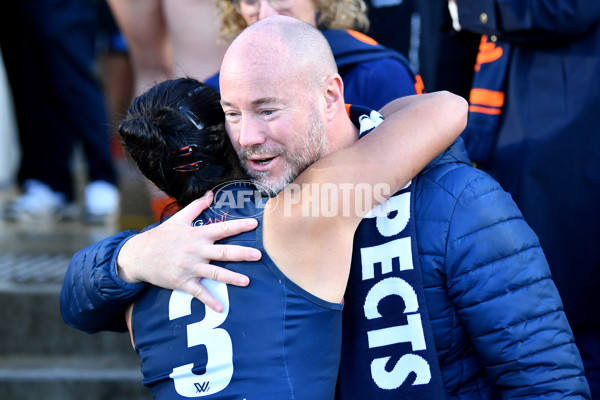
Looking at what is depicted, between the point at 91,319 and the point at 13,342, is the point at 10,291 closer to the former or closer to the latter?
the point at 13,342

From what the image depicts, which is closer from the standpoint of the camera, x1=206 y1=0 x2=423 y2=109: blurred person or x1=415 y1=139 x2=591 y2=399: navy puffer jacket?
x1=415 y1=139 x2=591 y2=399: navy puffer jacket

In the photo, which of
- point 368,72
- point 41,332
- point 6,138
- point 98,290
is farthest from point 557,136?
point 6,138

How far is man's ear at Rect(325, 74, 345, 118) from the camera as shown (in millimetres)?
2028

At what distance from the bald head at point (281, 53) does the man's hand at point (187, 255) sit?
38 centimetres

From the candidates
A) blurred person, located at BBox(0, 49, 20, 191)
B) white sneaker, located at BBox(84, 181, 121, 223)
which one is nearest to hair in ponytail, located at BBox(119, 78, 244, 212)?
white sneaker, located at BBox(84, 181, 121, 223)

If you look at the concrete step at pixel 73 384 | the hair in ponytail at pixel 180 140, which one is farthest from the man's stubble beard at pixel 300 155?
the concrete step at pixel 73 384

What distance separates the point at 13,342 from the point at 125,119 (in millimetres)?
1669

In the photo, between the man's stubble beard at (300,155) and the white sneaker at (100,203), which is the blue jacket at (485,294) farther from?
the white sneaker at (100,203)

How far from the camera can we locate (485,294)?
181 cm

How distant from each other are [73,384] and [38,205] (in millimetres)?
1611

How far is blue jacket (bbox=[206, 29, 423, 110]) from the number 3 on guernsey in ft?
3.25

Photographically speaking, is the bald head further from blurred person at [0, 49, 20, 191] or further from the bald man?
blurred person at [0, 49, 20, 191]

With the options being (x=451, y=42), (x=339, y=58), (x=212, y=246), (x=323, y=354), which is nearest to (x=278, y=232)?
(x=212, y=246)

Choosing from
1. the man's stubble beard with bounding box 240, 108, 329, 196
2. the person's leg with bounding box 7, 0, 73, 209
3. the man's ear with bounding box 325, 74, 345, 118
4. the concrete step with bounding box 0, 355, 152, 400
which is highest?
the man's ear with bounding box 325, 74, 345, 118
